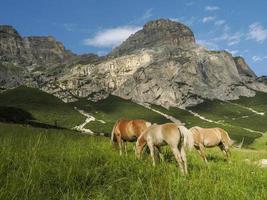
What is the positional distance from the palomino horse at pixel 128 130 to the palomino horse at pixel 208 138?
5.59 m

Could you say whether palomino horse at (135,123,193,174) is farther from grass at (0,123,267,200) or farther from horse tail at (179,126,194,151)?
grass at (0,123,267,200)

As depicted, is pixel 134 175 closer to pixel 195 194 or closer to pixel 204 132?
pixel 195 194

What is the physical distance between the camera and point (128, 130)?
18.5m

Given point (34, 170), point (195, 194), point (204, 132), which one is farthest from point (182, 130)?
point (204, 132)

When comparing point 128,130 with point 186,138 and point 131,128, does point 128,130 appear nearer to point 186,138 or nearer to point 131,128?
point 131,128

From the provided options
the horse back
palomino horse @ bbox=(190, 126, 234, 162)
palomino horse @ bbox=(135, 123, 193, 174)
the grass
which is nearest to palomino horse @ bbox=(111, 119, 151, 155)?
the horse back

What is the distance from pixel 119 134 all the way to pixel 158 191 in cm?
1021

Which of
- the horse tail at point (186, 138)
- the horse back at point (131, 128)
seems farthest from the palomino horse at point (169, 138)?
the horse back at point (131, 128)

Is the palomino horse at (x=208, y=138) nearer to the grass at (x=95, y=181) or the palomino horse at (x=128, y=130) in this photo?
the palomino horse at (x=128, y=130)

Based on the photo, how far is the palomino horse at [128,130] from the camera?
59.4 ft

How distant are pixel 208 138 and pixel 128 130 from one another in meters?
7.66

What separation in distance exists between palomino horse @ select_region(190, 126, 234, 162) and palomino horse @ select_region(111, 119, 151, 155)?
559 cm

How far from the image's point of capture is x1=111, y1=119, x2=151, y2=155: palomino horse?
18120mm

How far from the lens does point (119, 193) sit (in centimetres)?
830
